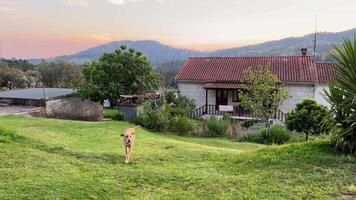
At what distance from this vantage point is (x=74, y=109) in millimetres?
19828

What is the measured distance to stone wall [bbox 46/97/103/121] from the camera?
723 inches

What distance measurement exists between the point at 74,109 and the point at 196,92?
10.3 metres

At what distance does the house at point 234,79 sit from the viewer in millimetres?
23641

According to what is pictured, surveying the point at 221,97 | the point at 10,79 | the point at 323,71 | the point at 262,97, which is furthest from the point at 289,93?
the point at 10,79

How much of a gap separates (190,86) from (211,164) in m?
20.2

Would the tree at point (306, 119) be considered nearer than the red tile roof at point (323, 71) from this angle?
Yes

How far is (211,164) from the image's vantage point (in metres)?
7.09

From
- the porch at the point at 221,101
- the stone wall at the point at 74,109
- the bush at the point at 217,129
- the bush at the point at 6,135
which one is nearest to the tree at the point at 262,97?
the bush at the point at 217,129

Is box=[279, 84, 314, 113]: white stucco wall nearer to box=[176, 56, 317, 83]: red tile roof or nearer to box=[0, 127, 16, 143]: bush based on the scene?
box=[176, 56, 317, 83]: red tile roof

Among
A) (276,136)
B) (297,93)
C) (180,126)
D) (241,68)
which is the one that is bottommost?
(276,136)

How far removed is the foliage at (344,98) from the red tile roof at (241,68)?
17433 millimetres

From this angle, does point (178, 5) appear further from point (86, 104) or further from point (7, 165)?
point (7, 165)

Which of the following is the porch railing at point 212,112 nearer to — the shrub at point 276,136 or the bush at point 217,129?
the bush at point 217,129

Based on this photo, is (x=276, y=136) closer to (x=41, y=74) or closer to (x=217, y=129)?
(x=217, y=129)
